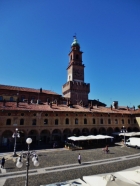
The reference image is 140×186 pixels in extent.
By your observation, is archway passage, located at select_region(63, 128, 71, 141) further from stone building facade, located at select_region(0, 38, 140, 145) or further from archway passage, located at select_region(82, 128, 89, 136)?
archway passage, located at select_region(82, 128, 89, 136)

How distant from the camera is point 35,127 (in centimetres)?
3238

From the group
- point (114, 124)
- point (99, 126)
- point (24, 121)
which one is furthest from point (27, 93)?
point (114, 124)

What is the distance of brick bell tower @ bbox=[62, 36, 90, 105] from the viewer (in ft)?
183

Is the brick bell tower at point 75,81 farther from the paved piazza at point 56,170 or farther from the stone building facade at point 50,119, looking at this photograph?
the paved piazza at point 56,170

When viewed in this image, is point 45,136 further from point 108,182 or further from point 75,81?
point 75,81

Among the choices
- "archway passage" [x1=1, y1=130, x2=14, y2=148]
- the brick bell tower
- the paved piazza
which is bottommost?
the paved piazza

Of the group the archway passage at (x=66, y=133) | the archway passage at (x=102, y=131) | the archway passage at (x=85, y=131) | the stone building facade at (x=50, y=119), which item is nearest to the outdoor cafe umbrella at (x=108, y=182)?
the stone building facade at (x=50, y=119)

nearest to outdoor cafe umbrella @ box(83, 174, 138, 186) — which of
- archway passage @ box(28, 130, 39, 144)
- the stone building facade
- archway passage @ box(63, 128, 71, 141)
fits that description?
the stone building facade

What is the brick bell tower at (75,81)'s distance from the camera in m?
55.8

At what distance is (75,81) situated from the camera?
5809 cm

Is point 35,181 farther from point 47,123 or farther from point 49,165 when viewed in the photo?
point 47,123

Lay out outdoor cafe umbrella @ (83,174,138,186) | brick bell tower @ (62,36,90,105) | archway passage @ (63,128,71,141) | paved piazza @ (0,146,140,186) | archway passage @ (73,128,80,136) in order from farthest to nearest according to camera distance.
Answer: brick bell tower @ (62,36,90,105)
archway passage @ (73,128,80,136)
archway passage @ (63,128,71,141)
paved piazza @ (0,146,140,186)
outdoor cafe umbrella @ (83,174,138,186)

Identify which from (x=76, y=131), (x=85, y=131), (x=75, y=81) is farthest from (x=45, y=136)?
(x=75, y=81)

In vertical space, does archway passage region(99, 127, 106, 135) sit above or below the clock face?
below
